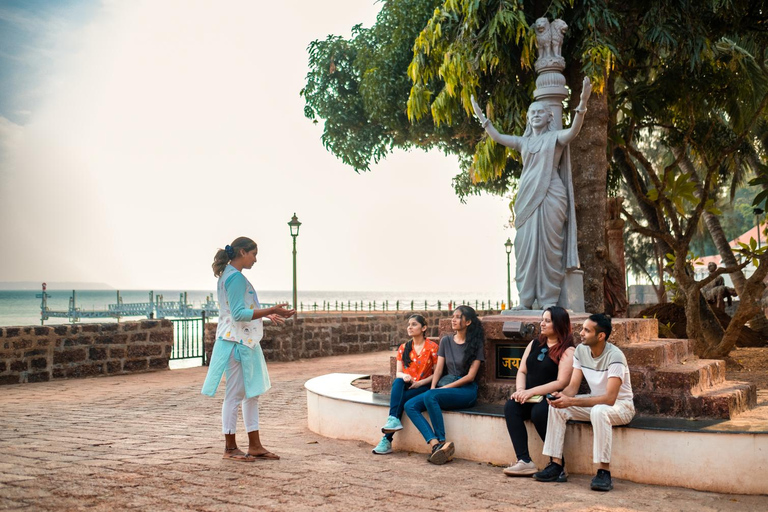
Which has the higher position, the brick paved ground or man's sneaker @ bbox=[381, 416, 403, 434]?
man's sneaker @ bbox=[381, 416, 403, 434]

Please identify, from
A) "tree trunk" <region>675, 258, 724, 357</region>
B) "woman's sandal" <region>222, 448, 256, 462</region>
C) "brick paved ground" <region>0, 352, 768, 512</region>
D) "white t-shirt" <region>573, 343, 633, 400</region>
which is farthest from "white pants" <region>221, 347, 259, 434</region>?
"tree trunk" <region>675, 258, 724, 357</region>

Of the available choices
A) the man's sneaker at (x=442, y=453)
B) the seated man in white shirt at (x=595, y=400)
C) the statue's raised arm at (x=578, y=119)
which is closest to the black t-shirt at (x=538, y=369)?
the seated man in white shirt at (x=595, y=400)

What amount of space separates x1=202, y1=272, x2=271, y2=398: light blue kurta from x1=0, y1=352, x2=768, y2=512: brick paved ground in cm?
57

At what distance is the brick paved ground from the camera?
14.2 feet

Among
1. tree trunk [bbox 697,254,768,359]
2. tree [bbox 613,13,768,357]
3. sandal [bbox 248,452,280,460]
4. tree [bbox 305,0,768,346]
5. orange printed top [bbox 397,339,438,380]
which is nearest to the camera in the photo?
sandal [bbox 248,452,280,460]

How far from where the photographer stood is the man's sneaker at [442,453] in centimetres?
557

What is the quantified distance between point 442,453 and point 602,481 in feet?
4.12

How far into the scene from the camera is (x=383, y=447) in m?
5.93

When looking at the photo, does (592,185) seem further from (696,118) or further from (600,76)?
(696,118)

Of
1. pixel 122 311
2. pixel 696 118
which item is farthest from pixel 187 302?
pixel 696 118

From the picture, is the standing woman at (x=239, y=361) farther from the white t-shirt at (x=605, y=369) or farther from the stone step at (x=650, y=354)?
the stone step at (x=650, y=354)

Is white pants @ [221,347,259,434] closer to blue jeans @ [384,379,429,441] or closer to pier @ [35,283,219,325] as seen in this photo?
blue jeans @ [384,379,429,441]

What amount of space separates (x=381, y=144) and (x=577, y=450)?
11510 mm

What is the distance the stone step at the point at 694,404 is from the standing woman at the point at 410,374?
1.69m
